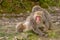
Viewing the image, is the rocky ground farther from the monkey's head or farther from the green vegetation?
the green vegetation

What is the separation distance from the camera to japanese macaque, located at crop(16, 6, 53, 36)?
8.75 m

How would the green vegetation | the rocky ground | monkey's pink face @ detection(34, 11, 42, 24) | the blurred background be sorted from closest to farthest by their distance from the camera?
1. the rocky ground
2. the blurred background
3. monkey's pink face @ detection(34, 11, 42, 24)
4. the green vegetation

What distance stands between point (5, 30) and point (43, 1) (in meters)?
5.53

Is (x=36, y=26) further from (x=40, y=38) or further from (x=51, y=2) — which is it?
(x=51, y=2)

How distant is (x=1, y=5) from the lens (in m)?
13.9

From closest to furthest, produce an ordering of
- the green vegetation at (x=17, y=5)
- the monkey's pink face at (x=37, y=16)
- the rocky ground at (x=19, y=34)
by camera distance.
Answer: the rocky ground at (x=19, y=34) → the monkey's pink face at (x=37, y=16) → the green vegetation at (x=17, y=5)

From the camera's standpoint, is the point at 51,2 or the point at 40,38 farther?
the point at 51,2

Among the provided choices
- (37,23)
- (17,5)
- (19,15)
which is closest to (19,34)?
(37,23)

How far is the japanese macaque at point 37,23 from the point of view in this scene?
8.75m

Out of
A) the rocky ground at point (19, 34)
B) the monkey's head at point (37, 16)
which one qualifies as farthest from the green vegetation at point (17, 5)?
the monkey's head at point (37, 16)

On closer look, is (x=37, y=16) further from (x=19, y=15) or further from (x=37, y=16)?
(x=19, y=15)

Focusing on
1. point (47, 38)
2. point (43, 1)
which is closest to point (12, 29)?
point (47, 38)

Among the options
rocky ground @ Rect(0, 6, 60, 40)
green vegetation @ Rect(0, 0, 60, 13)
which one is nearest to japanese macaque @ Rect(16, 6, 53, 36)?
rocky ground @ Rect(0, 6, 60, 40)

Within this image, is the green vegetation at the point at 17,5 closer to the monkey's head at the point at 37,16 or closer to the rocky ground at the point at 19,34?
the rocky ground at the point at 19,34
